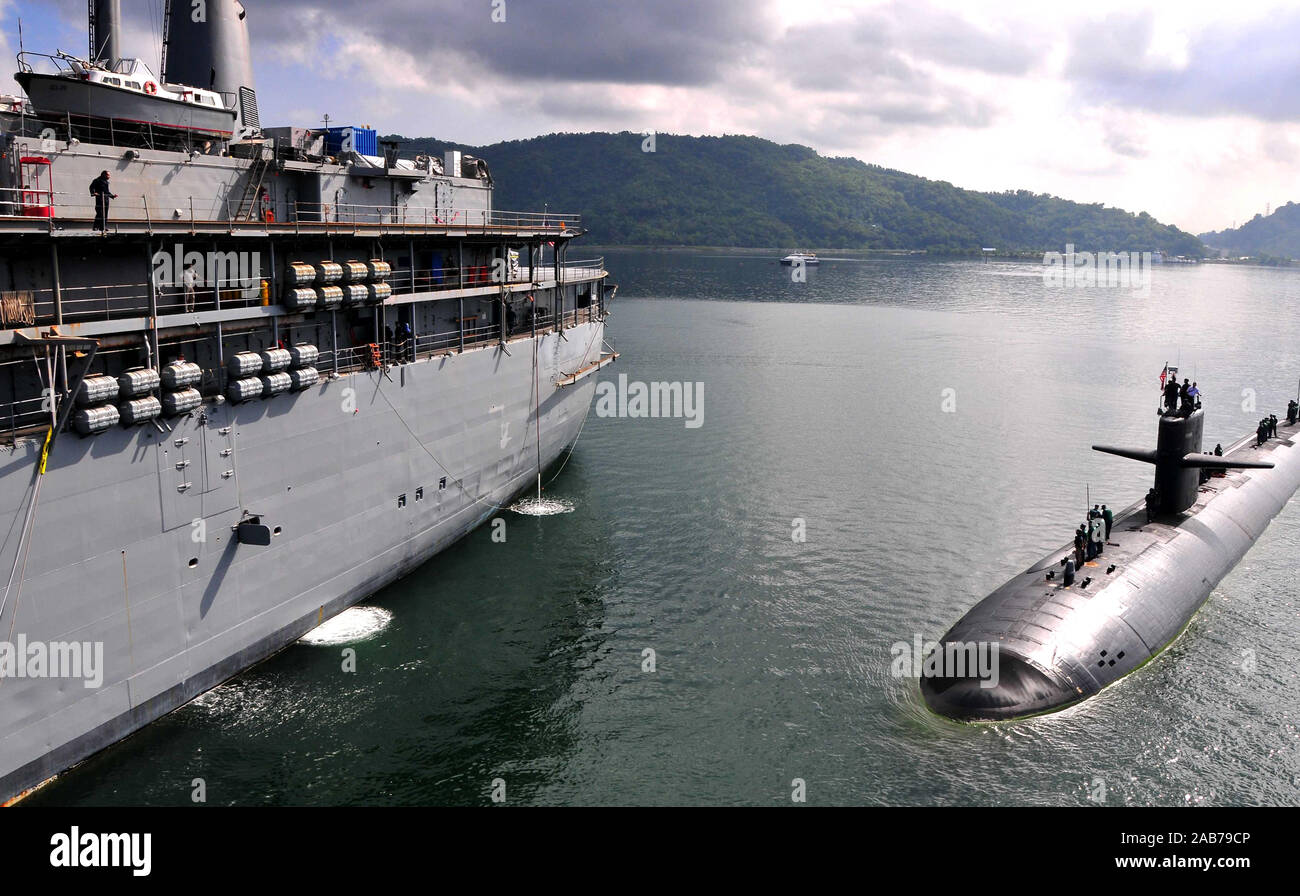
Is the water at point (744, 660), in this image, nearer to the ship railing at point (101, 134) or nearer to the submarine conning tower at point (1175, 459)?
the submarine conning tower at point (1175, 459)

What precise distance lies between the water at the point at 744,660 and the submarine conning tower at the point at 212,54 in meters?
19.4

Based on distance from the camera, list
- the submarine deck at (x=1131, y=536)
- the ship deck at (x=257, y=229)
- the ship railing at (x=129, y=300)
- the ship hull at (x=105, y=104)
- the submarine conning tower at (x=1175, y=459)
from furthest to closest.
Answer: the submarine conning tower at (x=1175, y=459) → the submarine deck at (x=1131, y=536) → the ship hull at (x=105, y=104) → the ship railing at (x=129, y=300) → the ship deck at (x=257, y=229)

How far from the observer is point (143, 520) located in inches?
973

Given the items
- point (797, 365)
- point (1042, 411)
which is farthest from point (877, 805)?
point (797, 365)

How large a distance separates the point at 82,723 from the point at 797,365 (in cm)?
7129

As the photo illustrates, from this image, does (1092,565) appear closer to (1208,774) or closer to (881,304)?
(1208,774)

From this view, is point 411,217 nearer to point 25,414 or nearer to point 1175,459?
point 25,414

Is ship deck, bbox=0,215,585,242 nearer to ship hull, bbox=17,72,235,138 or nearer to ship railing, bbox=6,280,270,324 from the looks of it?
ship railing, bbox=6,280,270,324

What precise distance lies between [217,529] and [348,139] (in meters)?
16.6

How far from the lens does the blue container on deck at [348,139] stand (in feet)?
118

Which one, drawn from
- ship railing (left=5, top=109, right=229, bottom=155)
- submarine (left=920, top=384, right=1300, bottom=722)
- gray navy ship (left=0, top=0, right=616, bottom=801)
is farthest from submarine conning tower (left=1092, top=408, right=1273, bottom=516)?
ship railing (left=5, top=109, right=229, bottom=155)

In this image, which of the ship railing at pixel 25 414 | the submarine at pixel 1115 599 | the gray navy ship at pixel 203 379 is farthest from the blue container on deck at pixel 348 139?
the submarine at pixel 1115 599

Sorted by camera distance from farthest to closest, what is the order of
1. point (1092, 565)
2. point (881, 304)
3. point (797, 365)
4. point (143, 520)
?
point (881, 304)
point (797, 365)
point (1092, 565)
point (143, 520)
